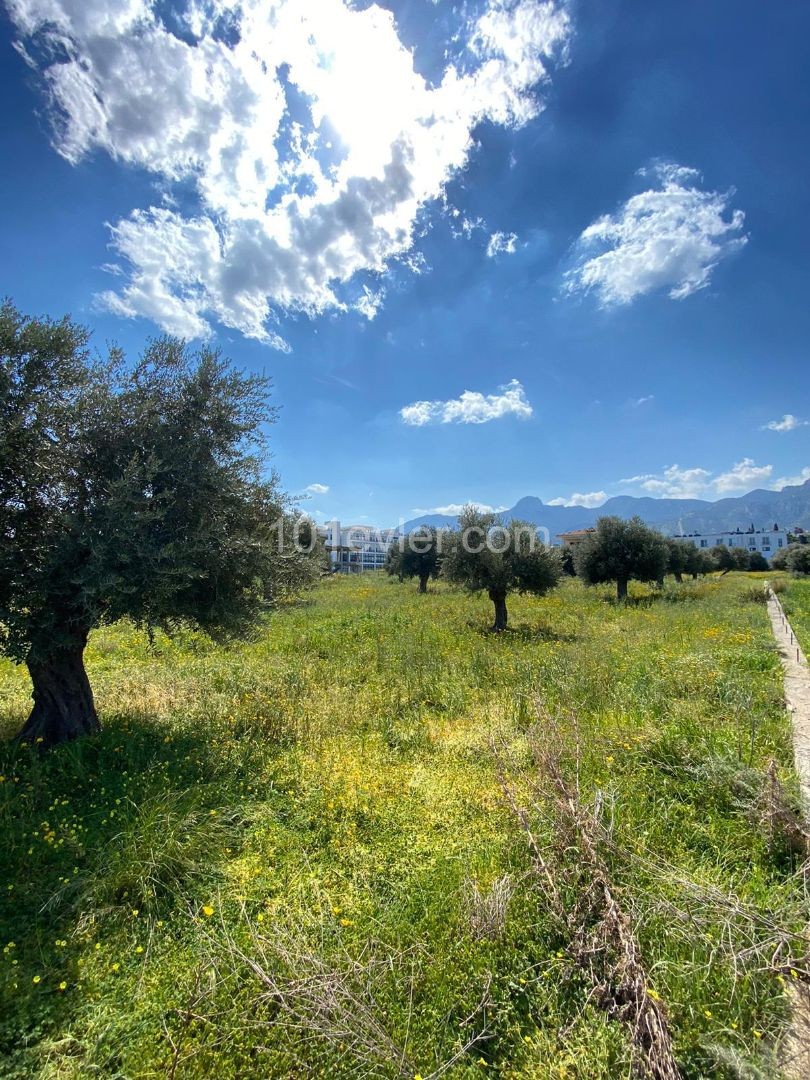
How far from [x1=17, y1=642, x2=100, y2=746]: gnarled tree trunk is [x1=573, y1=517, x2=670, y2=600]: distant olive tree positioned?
1161 inches

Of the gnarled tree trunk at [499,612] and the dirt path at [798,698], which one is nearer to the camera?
the dirt path at [798,698]

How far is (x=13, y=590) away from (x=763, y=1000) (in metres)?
8.88

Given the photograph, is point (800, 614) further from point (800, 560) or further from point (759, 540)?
point (759, 540)

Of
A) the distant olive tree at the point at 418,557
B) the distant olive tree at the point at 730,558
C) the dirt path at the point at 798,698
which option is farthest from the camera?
the distant olive tree at the point at 730,558

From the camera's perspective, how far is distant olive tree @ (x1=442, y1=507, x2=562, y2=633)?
19.0 m

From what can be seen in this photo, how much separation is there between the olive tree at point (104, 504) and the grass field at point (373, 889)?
1.70m

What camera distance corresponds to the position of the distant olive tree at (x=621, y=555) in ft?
97.5

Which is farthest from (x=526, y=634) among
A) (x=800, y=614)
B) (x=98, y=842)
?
(x=800, y=614)

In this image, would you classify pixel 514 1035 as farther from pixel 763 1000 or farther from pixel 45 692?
pixel 45 692

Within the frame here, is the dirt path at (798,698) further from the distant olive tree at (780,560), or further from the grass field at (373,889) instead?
the distant olive tree at (780,560)

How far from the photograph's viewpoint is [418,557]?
40.1 meters

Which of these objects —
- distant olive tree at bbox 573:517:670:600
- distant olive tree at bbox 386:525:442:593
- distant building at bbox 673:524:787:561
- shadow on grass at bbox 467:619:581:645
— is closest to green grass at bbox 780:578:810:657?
shadow on grass at bbox 467:619:581:645

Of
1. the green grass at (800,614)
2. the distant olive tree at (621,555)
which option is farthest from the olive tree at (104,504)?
the distant olive tree at (621,555)

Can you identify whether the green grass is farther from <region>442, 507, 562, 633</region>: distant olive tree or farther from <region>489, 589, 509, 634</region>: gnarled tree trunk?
<region>489, 589, 509, 634</region>: gnarled tree trunk
